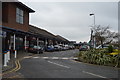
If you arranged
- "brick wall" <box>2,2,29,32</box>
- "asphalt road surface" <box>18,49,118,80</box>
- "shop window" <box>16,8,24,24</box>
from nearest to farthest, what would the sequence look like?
"asphalt road surface" <box>18,49,118,80</box>
"brick wall" <box>2,2,29,32</box>
"shop window" <box>16,8,24,24</box>

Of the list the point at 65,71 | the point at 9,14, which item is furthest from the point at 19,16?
the point at 65,71

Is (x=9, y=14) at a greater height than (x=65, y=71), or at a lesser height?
greater

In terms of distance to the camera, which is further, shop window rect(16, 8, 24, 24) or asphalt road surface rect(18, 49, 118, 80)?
shop window rect(16, 8, 24, 24)

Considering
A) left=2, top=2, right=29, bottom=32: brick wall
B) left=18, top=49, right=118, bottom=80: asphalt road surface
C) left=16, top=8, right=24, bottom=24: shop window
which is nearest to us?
left=18, top=49, right=118, bottom=80: asphalt road surface

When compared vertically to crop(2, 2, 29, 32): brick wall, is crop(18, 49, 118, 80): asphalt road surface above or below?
below

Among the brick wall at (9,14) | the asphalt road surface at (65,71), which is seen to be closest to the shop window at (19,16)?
the brick wall at (9,14)

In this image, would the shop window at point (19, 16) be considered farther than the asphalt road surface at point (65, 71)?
Yes

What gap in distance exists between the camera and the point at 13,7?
26.1 m

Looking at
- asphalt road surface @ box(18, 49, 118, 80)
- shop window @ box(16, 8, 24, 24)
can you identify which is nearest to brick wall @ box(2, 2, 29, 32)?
shop window @ box(16, 8, 24, 24)

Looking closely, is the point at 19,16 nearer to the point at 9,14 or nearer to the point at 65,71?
the point at 9,14

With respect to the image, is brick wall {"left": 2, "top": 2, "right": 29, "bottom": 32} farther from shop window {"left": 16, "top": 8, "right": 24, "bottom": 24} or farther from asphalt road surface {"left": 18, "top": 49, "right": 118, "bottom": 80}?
A: asphalt road surface {"left": 18, "top": 49, "right": 118, "bottom": 80}

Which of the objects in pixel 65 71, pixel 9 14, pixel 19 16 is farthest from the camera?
pixel 19 16

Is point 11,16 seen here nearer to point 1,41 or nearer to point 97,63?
point 1,41

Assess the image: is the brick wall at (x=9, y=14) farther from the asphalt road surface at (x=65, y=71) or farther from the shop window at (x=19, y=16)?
the asphalt road surface at (x=65, y=71)
